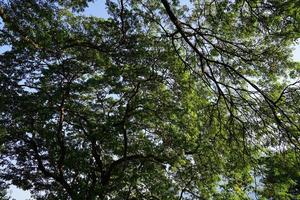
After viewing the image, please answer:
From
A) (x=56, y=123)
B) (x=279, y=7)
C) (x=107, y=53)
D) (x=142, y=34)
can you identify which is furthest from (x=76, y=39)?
(x=279, y=7)

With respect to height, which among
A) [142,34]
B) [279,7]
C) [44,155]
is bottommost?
[279,7]

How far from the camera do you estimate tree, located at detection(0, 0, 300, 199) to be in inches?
428

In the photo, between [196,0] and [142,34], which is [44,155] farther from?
[196,0]

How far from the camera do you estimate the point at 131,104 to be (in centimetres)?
1631

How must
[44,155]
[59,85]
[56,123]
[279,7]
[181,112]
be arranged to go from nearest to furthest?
[279,7] → [181,112] → [59,85] → [56,123] → [44,155]

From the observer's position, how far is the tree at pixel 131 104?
10.9m

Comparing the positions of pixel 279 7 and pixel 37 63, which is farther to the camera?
pixel 37 63

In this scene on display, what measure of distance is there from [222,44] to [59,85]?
8220 mm

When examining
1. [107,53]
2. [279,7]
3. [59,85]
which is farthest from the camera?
[59,85]

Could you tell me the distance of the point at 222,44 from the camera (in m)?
10.1

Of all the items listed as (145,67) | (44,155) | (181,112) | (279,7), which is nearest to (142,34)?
(145,67)

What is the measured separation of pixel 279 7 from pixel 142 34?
5974mm

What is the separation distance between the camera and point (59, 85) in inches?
640

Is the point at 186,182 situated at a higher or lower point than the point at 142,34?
lower
